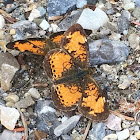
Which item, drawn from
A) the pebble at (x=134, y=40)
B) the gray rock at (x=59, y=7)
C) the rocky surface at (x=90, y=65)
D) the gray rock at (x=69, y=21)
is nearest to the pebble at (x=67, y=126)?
the rocky surface at (x=90, y=65)

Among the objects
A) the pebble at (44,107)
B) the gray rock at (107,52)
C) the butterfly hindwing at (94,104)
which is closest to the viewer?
the butterfly hindwing at (94,104)

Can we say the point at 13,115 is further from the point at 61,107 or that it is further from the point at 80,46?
the point at 80,46

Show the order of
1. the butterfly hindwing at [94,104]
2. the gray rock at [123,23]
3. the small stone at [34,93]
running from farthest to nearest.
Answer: the gray rock at [123,23]
the small stone at [34,93]
the butterfly hindwing at [94,104]

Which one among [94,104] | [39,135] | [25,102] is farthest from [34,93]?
[94,104]

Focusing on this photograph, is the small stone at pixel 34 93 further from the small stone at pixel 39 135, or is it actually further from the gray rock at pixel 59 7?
the gray rock at pixel 59 7

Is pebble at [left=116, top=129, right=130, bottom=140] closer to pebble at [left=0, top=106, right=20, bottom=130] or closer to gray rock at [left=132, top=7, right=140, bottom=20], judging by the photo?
pebble at [left=0, top=106, right=20, bottom=130]

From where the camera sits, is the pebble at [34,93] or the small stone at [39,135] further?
the pebble at [34,93]
